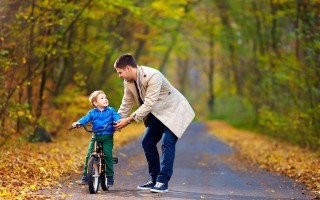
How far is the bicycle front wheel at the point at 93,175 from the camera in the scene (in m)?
8.35

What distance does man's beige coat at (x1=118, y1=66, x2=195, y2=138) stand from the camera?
851 centimetres

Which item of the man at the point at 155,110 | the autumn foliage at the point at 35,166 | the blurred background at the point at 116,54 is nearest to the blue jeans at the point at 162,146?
the man at the point at 155,110

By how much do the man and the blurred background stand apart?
314 centimetres

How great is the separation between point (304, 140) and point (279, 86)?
3.71m

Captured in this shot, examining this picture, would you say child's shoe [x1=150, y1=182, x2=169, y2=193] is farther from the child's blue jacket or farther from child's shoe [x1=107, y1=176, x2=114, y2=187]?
the child's blue jacket

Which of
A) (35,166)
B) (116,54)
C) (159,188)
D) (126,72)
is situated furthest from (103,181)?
(116,54)

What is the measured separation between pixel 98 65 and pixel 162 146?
43.1ft

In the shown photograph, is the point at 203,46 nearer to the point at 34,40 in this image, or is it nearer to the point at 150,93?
the point at 34,40

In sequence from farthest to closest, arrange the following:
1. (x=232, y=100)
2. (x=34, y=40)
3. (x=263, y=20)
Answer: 1. (x=232, y=100)
2. (x=263, y=20)
3. (x=34, y=40)

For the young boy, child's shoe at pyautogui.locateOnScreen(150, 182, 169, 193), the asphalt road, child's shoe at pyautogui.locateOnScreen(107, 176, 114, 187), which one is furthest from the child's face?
child's shoe at pyautogui.locateOnScreen(150, 182, 169, 193)

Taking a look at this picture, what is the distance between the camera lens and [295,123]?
55.3ft

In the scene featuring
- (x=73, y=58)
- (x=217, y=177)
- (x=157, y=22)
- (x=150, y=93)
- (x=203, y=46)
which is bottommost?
(x=217, y=177)

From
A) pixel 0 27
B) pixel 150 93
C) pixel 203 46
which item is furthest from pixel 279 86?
pixel 203 46

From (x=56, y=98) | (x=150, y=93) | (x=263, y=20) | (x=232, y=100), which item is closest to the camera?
(x=150, y=93)
